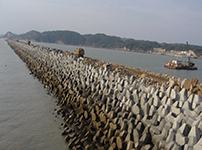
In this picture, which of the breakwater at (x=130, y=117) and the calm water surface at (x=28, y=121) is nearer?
the breakwater at (x=130, y=117)

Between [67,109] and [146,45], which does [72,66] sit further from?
[146,45]

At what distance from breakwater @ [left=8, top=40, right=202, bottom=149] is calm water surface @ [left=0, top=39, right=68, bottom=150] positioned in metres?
0.50

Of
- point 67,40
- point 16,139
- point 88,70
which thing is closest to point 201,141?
point 16,139

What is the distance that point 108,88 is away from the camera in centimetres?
751

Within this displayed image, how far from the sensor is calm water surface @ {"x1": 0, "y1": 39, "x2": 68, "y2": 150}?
6.25 m

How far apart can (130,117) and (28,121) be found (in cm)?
464

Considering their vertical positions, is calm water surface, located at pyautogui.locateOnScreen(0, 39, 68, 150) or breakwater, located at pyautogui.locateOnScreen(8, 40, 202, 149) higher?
breakwater, located at pyautogui.locateOnScreen(8, 40, 202, 149)

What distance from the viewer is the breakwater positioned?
4207mm

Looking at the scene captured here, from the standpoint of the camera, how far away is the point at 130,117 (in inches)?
212

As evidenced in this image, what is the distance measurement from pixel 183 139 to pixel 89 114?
381 centimetres

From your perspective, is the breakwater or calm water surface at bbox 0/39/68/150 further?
calm water surface at bbox 0/39/68/150

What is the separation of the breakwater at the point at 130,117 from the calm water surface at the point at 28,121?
50cm

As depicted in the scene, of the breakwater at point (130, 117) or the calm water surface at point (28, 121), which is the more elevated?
the breakwater at point (130, 117)

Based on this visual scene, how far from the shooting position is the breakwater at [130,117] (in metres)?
4.21
